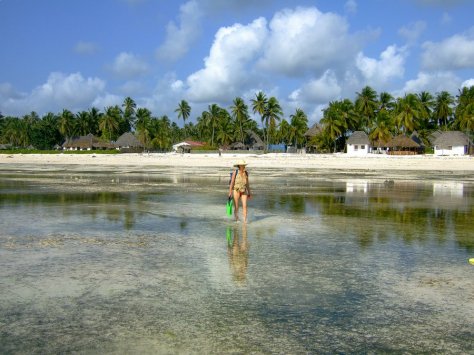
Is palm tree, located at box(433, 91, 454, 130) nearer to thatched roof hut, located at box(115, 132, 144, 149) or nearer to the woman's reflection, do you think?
thatched roof hut, located at box(115, 132, 144, 149)

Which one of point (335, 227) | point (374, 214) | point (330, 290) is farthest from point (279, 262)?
point (374, 214)

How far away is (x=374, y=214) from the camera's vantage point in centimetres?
1355

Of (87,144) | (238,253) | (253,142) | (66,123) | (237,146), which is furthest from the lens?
(66,123)

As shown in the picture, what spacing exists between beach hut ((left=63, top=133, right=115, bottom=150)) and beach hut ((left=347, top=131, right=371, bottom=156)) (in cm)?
5294

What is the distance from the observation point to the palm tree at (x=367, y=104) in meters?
95.1

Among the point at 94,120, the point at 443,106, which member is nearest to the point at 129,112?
the point at 94,120

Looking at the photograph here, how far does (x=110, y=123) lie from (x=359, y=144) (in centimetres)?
5884

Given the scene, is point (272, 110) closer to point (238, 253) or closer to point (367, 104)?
point (367, 104)

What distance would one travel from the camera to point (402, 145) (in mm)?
81625

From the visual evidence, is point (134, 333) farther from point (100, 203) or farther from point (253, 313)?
point (100, 203)

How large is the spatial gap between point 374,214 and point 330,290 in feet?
25.9

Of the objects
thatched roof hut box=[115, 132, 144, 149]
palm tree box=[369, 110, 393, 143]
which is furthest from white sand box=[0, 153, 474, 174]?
thatched roof hut box=[115, 132, 144, 149]

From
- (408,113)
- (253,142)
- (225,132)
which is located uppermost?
(408,113)

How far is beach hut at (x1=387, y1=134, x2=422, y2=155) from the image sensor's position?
3209 inches
